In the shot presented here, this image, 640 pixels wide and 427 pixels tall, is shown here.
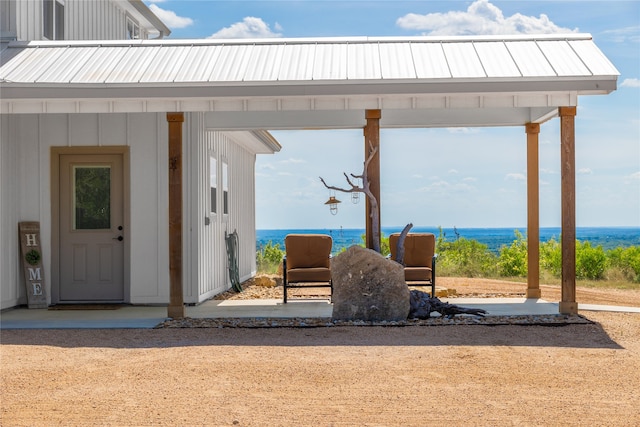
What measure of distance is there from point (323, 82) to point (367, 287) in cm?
221

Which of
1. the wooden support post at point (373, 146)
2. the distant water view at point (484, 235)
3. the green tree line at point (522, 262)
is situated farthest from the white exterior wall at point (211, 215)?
the distant water view at point (484, 235)

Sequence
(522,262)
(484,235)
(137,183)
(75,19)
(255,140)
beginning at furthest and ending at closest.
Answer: (484,235) < (522,262) < (255,140) < (75,19) < (137,183)

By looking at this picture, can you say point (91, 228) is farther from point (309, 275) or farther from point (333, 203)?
point (333, 203)

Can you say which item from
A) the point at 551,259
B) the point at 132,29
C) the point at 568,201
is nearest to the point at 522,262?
the point at 551,259

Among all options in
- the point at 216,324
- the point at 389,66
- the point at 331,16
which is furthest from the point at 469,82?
the point at 331,16

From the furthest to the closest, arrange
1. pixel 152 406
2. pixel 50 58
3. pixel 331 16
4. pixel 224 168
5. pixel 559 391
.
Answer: pixel 331 16 → pixel 224 168 → pixel 50 58 → pixel 559 391 → pixel 152 406

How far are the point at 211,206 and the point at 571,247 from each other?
504cm

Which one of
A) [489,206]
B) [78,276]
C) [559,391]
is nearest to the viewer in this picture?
[559,391]

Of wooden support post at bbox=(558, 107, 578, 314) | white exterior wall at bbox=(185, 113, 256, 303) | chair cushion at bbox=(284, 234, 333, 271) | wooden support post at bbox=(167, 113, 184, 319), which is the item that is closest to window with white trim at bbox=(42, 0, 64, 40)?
white exterior wall at bbox=(185, 113, 256, 303)

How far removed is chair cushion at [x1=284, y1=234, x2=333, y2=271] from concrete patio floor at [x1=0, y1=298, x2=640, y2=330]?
21.4 inches

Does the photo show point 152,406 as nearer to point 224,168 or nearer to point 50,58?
point 50,58

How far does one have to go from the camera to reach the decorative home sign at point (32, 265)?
10.5 m

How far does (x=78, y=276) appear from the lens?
10.9 m

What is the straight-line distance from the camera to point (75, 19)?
12.5 m
